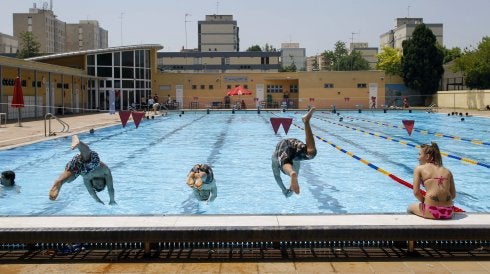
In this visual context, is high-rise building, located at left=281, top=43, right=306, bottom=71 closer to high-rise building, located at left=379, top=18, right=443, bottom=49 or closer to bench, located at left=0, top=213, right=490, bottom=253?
high-rise building, located at left=379, top=18, right=443, bottom=49

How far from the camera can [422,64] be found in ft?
171

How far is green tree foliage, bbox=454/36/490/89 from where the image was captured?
149 ft

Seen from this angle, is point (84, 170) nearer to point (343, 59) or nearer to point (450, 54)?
point (450, 54)

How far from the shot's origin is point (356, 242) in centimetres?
500

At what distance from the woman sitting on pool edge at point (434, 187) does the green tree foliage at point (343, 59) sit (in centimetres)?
11258

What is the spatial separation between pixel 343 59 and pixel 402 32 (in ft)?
132

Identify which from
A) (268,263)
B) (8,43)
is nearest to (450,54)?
(268,263)

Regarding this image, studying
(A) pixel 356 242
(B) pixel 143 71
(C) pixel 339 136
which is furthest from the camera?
(B) pixel 143 71

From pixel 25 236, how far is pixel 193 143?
1416 centimetres

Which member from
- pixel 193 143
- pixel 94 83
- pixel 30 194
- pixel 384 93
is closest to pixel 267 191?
pixel 30 194

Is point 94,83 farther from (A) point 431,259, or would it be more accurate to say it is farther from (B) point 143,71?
(A) point 431,259

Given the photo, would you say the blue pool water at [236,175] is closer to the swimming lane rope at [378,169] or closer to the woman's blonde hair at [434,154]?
the swimming lane rope at [378,169]

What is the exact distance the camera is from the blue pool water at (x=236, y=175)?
28.7 feet

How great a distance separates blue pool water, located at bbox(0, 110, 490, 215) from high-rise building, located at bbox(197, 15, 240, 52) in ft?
378
